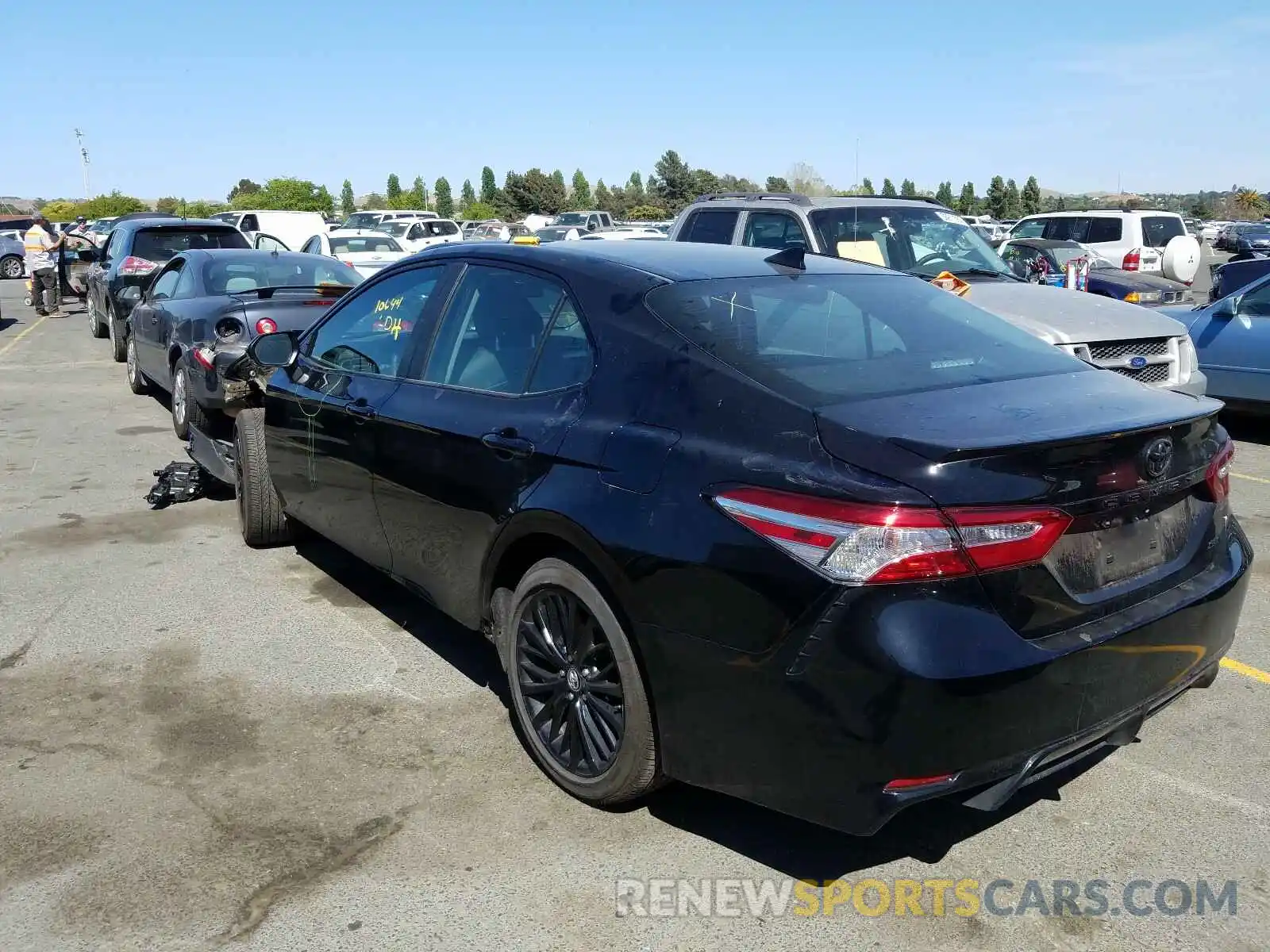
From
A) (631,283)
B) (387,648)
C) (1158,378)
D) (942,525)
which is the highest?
(631,283)

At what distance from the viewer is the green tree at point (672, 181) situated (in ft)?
267

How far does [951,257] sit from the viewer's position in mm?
8922

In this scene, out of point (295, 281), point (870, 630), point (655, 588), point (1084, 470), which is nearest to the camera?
point (870, 630)

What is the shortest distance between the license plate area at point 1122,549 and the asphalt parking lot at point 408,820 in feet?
2.92

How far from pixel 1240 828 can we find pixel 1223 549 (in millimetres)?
847

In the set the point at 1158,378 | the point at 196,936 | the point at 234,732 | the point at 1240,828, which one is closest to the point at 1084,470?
the point at 1240,828

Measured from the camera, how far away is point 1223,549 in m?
3.46

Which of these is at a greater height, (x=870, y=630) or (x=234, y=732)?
(x=870, y=630)

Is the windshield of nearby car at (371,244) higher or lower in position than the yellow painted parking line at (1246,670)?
higher

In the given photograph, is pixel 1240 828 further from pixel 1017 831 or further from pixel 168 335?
pixel 168 335

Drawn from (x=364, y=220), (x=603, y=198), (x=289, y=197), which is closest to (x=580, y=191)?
(x=603, y=198)

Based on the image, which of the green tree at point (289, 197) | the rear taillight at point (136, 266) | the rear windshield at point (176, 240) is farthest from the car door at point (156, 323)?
the green tree at point (289, 197)

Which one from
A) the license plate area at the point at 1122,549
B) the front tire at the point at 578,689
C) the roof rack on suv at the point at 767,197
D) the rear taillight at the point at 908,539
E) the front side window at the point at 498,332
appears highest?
the roof rack on suv at the point at 767,197

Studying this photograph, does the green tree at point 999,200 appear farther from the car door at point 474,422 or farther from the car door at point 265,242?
the car door at point 474,422
